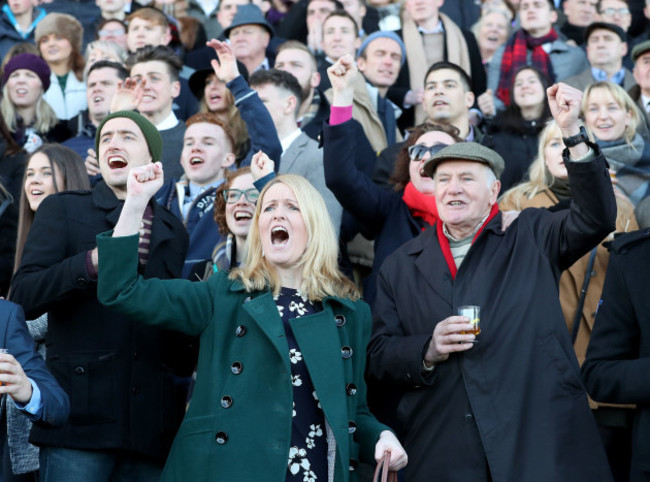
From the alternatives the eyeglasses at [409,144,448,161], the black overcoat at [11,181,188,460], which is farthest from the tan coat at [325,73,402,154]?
the black overcoat at [11,181,188,460]

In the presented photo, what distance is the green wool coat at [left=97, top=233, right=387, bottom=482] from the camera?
177 inches

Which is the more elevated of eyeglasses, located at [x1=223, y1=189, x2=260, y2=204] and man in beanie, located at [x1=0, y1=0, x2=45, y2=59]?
man in beanie, located at [x1=0, y1=0, x2=45, y2=59]

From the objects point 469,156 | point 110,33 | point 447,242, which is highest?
point 110,33

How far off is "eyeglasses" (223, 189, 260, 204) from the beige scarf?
4587 mm

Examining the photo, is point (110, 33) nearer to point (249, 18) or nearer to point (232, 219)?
point (249, 18)

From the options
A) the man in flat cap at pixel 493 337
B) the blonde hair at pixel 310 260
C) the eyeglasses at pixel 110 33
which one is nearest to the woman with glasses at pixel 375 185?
the man in flat cap at pixel 493 337

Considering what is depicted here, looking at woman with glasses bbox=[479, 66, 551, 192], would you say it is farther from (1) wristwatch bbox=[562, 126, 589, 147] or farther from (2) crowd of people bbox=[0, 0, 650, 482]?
(1) wristwatch bbox=[562, 126, 589, 147]

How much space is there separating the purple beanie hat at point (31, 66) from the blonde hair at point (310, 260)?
5.17 m

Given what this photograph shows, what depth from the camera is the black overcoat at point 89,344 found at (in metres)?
5.04

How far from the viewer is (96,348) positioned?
5.18 metres

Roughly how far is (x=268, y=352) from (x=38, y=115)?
5613 mm

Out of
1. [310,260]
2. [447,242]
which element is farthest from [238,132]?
[310,260]

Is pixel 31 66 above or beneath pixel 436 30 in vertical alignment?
beneath

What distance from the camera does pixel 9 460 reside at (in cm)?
527
